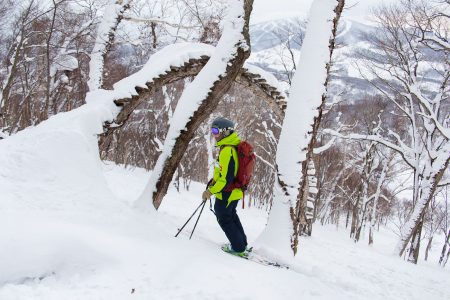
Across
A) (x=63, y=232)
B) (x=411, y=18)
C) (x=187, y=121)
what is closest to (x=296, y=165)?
(x=187, y=121)

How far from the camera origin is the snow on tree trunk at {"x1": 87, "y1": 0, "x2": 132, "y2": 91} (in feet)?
36.3

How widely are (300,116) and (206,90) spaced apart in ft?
4.97

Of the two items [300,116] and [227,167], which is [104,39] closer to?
[300,116]

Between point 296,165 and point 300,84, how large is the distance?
4.01ft

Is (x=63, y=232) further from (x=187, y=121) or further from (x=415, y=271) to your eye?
(x=415, y=271)

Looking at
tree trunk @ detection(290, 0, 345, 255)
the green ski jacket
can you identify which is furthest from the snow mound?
tree trunk @ detection(290, 0, 345, 255)

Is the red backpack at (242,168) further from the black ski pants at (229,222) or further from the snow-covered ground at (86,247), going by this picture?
the snow-covered ground at (86,247)

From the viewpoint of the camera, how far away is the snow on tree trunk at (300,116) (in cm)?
561

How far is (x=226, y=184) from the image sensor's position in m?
4.71

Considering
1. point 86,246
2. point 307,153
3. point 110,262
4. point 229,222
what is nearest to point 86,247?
point 86,246

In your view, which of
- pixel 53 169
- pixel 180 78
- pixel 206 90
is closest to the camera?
pixel 53 169

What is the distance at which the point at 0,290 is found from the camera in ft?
9.31

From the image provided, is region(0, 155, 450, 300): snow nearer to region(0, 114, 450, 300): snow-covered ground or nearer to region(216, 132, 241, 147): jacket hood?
region(0, 114, 450, 300): snow-covered ground

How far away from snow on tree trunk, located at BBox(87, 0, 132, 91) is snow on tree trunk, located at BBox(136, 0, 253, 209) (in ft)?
19.4
